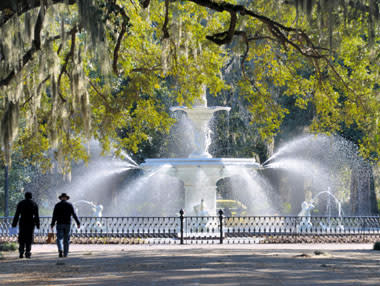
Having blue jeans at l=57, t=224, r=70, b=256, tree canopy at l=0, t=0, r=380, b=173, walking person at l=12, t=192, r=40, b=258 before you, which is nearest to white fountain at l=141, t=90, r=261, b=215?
tree canopy at l=0, t=0, r=380, b=173

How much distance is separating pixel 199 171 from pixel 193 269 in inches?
464

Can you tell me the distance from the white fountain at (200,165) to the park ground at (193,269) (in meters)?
7.27

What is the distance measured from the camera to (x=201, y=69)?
17938mm

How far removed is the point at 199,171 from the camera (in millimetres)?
22906

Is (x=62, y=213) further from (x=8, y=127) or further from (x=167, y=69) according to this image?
(x=167, y=69)

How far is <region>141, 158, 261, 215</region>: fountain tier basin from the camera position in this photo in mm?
22266

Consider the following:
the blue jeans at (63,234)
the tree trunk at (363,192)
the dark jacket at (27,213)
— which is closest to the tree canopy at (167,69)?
the dark jacket at (27,213)

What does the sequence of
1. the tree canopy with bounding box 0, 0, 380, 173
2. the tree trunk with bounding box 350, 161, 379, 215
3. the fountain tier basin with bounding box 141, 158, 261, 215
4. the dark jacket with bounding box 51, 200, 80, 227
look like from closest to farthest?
the dark jacket with bounding box 51, 200, 80, 227 → the tree canopy with bounding box 0, 0, 380, 173 → the fountain tier basin with bounding box 141, 158, 261, 215 → the tree trunk with bounding box 350, 161, 379, 215

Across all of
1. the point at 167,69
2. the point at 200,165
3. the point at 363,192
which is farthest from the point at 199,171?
the point at 363,192

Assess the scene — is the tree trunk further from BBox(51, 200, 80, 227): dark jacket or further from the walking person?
the walking person

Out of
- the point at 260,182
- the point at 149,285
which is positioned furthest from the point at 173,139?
the point at 149,285

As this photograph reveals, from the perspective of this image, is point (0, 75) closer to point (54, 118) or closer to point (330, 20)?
point (54, 118)

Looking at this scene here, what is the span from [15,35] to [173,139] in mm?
23307

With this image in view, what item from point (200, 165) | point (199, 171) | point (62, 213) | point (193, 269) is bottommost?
point (193, 269)
